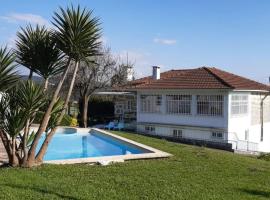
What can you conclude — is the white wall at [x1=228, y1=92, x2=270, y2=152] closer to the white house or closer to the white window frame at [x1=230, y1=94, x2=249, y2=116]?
the white house

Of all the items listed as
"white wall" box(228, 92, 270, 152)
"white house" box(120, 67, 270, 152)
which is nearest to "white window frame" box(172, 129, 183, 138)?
"white house" box(120, 67, 270, 152)

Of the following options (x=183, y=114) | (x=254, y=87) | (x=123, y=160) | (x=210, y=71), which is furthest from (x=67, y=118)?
(x=123, y=160)

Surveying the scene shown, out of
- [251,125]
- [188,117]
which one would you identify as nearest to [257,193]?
[188,117]

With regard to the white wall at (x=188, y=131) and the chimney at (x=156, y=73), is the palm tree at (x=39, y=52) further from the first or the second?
the chimney at (x=156, y=73)

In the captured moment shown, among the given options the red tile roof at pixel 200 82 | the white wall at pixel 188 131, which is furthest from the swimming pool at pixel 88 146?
the red tile roof at pixel 200 82

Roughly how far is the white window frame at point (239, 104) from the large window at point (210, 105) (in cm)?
89

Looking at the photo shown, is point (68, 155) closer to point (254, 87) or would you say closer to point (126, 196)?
point (126, 196)

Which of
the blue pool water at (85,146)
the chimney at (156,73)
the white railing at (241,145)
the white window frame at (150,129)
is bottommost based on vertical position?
the white railing at (241,145)

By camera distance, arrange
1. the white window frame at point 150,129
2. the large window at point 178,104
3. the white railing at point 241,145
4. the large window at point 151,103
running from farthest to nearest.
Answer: the large window at point 151,103 → the white window frame at point 150,129 → the large window at point 178,104 → the white railing at point 241,145

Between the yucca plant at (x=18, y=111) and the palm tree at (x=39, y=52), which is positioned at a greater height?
the palm tree at (x=39, y=52)

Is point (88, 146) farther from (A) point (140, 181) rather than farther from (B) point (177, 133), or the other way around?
(A) point (140, 181)

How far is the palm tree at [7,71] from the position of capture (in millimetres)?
12234

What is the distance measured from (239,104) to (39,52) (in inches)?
846

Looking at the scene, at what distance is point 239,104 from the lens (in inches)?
1248
